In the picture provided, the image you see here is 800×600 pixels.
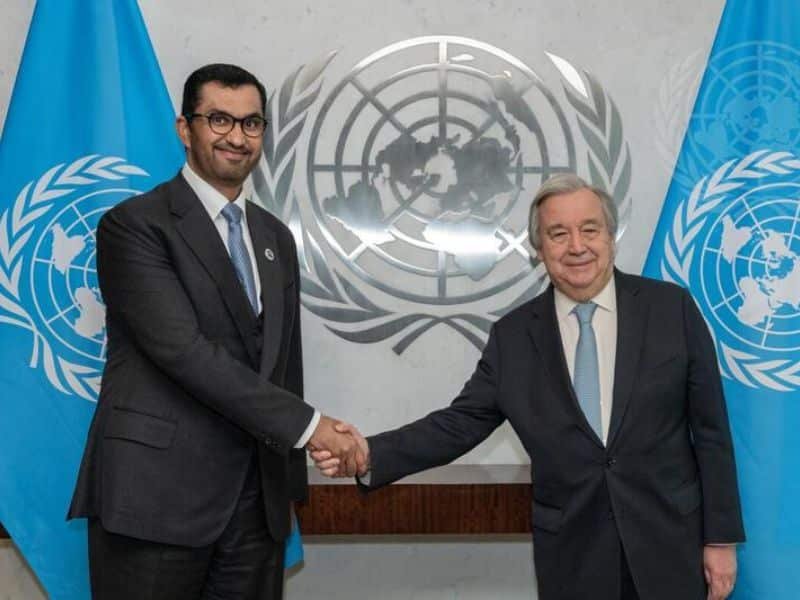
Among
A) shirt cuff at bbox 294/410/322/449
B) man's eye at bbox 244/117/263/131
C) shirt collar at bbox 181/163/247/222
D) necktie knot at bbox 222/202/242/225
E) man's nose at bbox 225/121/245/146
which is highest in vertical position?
man's eye at bbox 244/117/263/131

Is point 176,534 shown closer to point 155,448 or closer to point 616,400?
point 155,448

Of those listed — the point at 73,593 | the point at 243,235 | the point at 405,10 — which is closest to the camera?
the point at 243,235

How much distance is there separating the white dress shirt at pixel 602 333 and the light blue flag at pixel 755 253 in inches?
34.3

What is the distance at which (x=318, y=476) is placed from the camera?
2.82 m

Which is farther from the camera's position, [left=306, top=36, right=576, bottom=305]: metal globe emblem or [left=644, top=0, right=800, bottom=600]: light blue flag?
[left=306, top=36, right=576, bottom=305]: metal globe emblem

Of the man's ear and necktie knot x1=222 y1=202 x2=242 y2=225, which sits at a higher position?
the man's ear

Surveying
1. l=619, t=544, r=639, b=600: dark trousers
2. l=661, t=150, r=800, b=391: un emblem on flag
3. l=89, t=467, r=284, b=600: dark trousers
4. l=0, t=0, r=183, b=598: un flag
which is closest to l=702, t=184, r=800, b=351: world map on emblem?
l=661, t=150, r=800, b=391: un emblem on flag

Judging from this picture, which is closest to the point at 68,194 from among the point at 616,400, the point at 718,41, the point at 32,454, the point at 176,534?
the point at 32,454

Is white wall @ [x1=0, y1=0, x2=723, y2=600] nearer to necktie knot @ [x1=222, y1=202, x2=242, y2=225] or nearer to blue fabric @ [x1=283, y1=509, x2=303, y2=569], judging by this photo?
blue fabric @ [x1=283, y1=509, x2=303, y2=569]

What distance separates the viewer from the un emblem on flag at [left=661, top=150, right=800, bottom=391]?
2736 millimetres

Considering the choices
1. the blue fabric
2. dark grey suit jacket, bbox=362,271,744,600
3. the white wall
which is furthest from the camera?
the white wall

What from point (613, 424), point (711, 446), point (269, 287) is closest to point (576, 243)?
point (613, 424)

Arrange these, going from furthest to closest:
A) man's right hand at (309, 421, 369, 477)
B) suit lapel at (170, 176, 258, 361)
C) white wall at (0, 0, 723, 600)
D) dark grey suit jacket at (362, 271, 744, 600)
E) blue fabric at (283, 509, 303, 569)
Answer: white wall at (0, 0, 723, 600), blue fabric at (283, 509, 303, 569), man's right hand at (309, 421, 369, 477), suit lapel at (170, 176, 258, 361), dark grey suit jacket at (362, 271, 744, 600)

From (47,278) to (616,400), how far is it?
1.67 m
